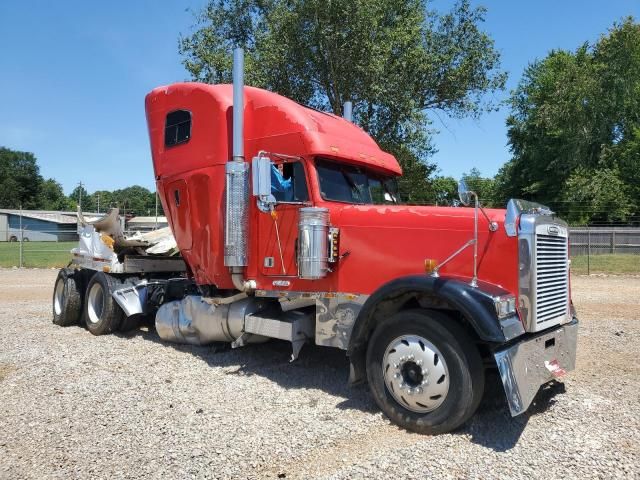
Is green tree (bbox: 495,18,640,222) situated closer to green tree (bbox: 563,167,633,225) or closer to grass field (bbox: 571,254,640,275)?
green tree (bbox: 563,167,633,225)

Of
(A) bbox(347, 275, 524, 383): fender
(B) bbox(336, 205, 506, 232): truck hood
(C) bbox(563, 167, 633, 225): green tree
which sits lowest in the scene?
(A) bbox(347, 275, 524, 383): fender

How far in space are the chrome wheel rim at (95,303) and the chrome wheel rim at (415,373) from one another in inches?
233

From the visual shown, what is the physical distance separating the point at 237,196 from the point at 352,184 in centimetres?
131

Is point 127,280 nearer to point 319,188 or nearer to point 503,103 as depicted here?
point 319,188

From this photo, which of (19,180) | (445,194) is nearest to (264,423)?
(445,194)

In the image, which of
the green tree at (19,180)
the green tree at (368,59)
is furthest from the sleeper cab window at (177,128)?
the green tree at (19,180)

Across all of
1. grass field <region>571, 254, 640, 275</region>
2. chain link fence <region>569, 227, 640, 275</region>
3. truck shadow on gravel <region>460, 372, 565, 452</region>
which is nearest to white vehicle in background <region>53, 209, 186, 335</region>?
truck shadow on gravel <region>460, 372, 565, 452</region>

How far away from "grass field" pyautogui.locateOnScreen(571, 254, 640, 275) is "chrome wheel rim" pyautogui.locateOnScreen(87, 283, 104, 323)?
16104mm

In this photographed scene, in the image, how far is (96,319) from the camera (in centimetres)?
902

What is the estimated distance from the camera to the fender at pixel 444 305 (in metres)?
4.21

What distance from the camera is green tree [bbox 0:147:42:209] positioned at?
315ft

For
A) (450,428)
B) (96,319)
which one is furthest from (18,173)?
(450,428)

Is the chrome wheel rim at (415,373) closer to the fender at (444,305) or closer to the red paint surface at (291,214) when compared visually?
the fender at (444,305)

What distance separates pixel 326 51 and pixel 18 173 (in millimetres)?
99587
